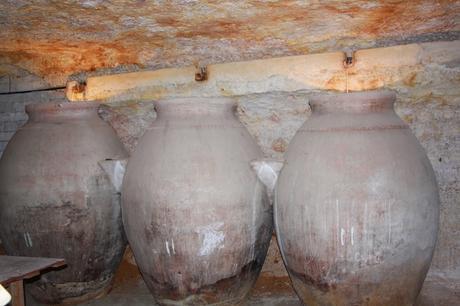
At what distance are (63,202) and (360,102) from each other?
1929mm

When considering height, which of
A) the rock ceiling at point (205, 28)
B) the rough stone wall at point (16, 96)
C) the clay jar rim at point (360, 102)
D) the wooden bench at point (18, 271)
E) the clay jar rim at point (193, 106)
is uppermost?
the rock ceiling at point (205, 28)

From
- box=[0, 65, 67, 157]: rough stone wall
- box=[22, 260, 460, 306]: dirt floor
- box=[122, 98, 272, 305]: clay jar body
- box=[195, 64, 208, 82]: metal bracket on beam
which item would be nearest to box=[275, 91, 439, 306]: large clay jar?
box=[122, 98, 272, 305]: clay jar body

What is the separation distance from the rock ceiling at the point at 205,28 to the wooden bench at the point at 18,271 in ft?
5.00

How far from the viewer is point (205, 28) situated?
3252 mm

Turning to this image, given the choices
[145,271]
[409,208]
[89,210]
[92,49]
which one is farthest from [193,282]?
[92,49]

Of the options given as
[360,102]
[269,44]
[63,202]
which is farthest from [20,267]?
[269,44]

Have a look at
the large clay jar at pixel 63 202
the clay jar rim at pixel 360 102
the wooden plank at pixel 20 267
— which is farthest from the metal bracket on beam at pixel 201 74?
the wooden plank at pixel 20 267

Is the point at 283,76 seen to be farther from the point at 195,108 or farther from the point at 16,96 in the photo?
the point at 16,96

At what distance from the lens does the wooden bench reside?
8.00 feet

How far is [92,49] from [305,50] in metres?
1.71

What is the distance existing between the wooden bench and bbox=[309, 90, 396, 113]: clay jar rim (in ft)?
5.76

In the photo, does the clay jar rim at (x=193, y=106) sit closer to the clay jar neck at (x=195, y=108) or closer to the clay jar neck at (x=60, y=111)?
the clay jar neck at (x=195, y=108)

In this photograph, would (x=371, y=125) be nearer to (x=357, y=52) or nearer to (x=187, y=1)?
(x=357, y=52)

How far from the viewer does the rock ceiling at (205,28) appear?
9.41 feet
